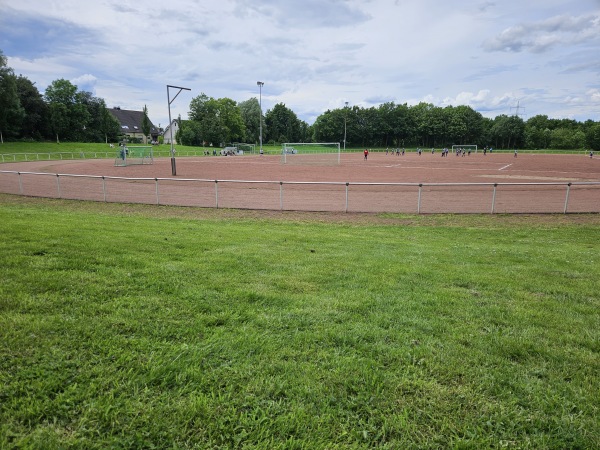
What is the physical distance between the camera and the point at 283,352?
3.03 meters

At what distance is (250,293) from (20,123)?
8491 centimetres

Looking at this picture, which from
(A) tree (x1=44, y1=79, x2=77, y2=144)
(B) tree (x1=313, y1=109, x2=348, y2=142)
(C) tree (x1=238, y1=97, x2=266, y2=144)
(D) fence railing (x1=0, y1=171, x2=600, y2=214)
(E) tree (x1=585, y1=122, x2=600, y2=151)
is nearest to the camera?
(D) fence railing (x1=0, y1=171, x2=600, y2=214)

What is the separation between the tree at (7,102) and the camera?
6119cm

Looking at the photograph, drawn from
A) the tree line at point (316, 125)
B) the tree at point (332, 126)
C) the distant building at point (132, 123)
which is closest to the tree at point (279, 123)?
the tree line at point (316, 125)

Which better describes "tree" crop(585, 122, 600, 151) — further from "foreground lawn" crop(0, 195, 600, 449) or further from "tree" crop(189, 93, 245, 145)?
"foreground lawn" crop(0, 195, 600, 449)

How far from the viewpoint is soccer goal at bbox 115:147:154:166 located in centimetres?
4047

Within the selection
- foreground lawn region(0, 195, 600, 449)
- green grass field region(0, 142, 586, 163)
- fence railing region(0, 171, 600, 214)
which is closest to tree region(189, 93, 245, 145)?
green grass field region(0, 142, 586, 163)

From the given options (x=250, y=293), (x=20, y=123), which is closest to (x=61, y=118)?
(x=20, y=123)

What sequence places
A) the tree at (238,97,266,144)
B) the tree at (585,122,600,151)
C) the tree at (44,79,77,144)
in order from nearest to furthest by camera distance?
the tree at (44,79,77,144), the tree at (585,122,600,151), the tree at (238,97,266,144)

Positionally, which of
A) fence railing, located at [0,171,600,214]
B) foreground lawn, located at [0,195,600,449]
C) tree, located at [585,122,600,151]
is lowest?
fence railing, located at [0,171,600,214]

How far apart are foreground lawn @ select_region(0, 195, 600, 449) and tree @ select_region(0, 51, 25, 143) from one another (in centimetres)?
7491

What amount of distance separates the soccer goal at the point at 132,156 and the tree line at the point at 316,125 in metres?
40.2

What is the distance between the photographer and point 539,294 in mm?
4723

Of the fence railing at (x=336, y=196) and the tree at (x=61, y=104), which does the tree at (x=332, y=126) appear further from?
the fence railing at (x=336, y=196)
